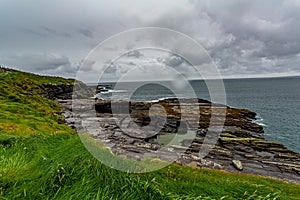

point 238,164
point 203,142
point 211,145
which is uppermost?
point 203,142

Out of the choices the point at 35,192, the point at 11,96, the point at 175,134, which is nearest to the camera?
the point at 35,192

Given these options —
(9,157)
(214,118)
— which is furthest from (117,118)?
(9,157)

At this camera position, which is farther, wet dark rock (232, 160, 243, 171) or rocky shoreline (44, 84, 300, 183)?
wet dark rock (232, 160, 243, 171)

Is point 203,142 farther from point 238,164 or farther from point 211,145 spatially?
point 238,164

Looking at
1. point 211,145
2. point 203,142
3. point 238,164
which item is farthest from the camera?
point 203,142

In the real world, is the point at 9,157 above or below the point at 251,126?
above

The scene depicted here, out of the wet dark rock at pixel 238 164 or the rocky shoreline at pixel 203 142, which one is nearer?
the rocky shoreline at pixel 203 142

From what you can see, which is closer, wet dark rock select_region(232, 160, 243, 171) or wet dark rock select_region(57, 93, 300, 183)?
wet dark rock select_region(57, 93, 300, 183)

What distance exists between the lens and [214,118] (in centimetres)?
5484

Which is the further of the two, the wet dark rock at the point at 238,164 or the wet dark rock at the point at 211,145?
the wet dark rock at the point at 238,164

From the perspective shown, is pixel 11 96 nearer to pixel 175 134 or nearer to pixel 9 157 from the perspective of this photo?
pixel 175 134

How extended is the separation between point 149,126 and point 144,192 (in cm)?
4588

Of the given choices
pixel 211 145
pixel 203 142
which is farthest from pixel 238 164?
pixel 203 142

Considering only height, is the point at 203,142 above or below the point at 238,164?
above
